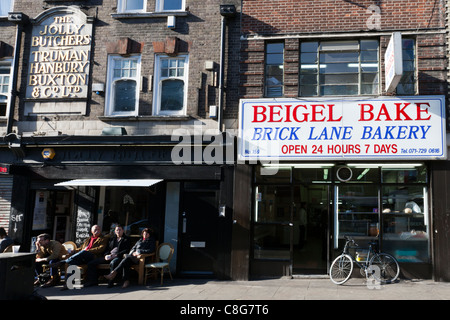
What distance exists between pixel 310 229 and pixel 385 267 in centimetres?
198

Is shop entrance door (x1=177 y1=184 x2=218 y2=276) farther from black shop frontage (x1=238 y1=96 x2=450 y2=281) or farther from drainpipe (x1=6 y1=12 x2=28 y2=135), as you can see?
drainpipe (x1=6 y1=12 x2=28 y2=135)

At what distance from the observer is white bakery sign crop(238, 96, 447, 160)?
30.7 ft

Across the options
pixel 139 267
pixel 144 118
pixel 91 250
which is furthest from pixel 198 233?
pixel 144 118

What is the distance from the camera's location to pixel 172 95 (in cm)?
1082

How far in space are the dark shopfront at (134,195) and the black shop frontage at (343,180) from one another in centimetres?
103

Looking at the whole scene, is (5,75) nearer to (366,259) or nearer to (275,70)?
(275,70)

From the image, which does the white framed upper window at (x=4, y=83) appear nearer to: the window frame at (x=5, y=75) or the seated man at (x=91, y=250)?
the window frame at (x=5, y=75)

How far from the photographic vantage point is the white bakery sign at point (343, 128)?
934cm

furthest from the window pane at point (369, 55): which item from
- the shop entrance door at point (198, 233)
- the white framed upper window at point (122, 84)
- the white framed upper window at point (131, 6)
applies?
the white framed upper window at point (131, 6)

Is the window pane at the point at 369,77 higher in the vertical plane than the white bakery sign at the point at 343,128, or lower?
higher

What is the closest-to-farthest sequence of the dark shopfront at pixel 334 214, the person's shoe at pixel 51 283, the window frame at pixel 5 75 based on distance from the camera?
1. the person's shoe at pixel 51 283
2. the dark shopfront at pixel 334 214
3. the window frame at pixel 5 75

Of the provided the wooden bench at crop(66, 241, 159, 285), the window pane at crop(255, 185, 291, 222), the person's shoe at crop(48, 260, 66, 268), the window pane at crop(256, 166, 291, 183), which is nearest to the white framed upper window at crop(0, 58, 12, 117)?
the person's shoe at crop(48, 260, 66, 268)

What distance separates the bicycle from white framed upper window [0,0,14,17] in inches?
449

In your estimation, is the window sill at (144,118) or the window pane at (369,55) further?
the window sill at (144,118)
